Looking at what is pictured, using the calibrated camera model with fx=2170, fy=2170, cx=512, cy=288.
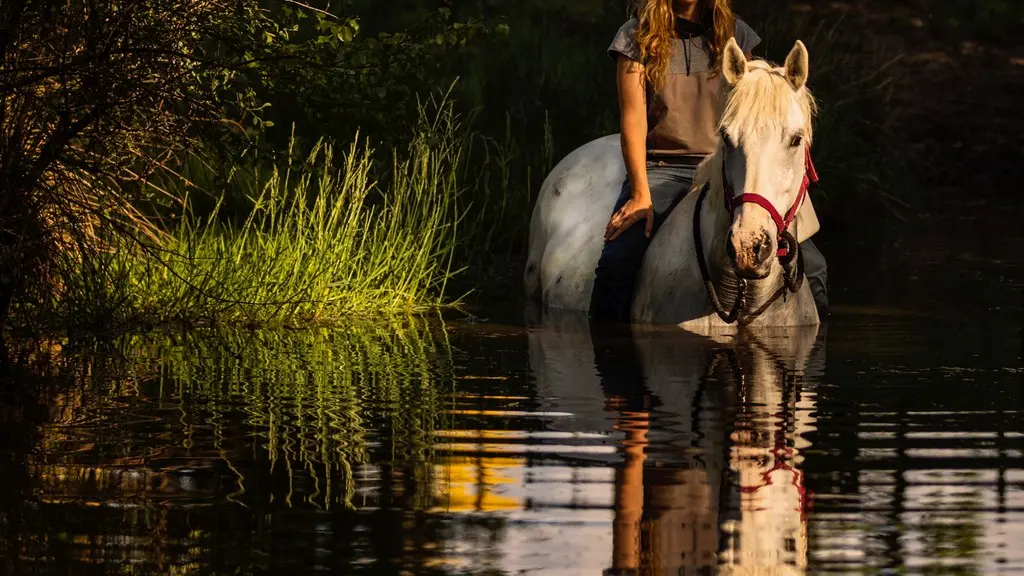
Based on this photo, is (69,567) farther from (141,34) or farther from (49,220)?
(49,220)

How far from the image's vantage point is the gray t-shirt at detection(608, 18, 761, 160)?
1019 cm

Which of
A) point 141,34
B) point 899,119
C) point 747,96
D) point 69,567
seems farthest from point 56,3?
point 899,119

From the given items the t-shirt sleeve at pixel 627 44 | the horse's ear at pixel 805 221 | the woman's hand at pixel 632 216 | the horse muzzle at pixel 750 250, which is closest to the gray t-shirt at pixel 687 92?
the t-shirt sleeve at pixel 627 44

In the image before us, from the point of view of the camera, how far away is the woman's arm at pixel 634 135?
10.1 m

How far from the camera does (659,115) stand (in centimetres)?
1035

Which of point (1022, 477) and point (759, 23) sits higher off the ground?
point (759, 23)

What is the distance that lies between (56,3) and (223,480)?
10.8 ft

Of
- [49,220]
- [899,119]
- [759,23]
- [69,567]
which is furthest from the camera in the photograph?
[899,119]

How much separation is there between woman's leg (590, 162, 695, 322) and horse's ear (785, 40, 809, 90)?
1301 mm

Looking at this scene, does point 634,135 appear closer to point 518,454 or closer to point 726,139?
point 726,139

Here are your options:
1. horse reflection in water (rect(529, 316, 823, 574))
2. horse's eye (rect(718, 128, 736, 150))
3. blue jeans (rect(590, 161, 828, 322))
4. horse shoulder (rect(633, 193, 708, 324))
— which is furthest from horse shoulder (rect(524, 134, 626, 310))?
horse's eye (rect(718, 128, 736, 150))

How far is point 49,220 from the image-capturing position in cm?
925

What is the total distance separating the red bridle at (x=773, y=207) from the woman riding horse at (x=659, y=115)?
0.91m

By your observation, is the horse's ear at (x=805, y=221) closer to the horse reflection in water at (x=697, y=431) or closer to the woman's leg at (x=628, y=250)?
the horse reflection in water at (x=697, y=431)
